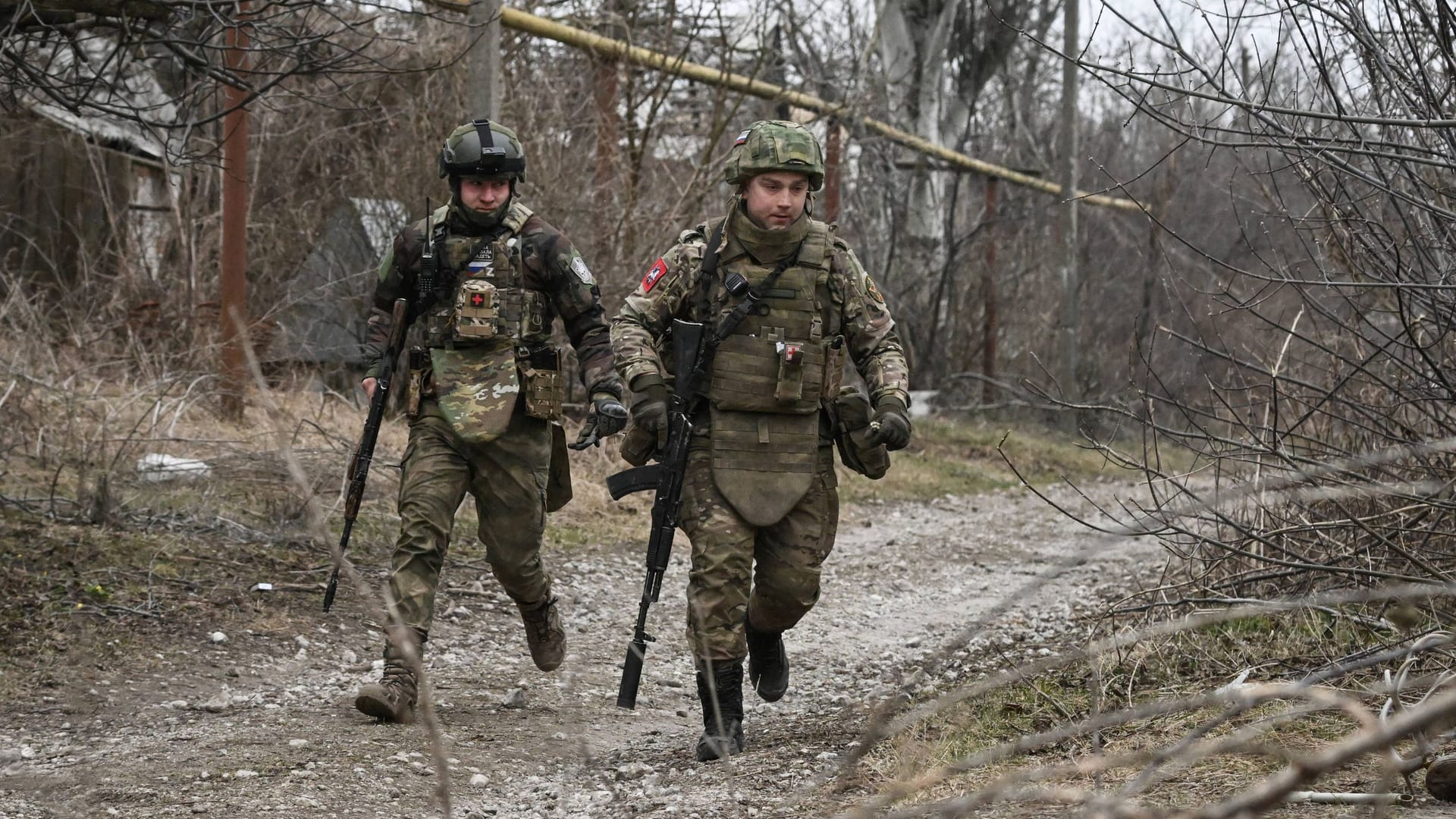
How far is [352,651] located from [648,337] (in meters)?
2.15

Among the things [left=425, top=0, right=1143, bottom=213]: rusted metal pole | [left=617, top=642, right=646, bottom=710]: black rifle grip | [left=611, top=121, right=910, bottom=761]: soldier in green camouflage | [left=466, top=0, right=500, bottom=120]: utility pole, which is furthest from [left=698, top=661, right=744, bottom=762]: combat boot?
[left=466, top=0, right=500, bottom=120]: utility pole

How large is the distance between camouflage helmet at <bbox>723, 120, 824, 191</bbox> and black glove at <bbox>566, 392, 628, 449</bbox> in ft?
2.73

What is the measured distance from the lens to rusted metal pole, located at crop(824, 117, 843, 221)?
12812mm

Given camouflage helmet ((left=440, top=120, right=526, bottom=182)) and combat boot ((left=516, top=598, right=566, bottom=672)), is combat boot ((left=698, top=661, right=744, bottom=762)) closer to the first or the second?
combat boot ((left=516, top=598, right=566, bottom=672))

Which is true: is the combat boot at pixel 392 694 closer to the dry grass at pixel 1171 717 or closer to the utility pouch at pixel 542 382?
the utility pouch at pixel 542 382

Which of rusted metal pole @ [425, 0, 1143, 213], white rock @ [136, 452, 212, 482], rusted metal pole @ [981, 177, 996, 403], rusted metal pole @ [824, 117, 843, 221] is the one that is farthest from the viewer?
rusted metal pole @ [981, 177, 996, 403]

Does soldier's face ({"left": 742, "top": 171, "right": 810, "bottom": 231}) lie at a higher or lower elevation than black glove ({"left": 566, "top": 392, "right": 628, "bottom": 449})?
higher

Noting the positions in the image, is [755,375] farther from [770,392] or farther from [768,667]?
[768,667]

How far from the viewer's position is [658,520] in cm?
458

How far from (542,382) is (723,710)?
133cm

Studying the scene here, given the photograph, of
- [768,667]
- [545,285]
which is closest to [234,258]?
[545,285]

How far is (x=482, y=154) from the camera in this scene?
4934 millimetres

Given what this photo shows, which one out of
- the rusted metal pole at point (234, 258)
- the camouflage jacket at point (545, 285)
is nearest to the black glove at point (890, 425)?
the camouflage jacket at point (545, 285)

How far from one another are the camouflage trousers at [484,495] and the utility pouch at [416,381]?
3 cm
